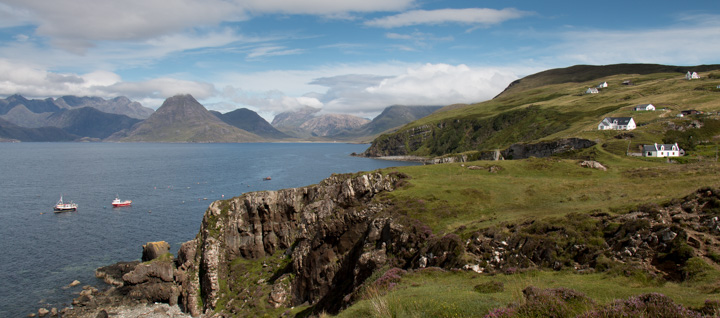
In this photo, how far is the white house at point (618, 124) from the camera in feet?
392

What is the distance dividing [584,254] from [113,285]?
6784cm

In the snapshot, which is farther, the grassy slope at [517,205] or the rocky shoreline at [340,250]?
the rocky shoreline at [340,250]

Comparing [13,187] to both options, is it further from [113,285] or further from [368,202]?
[368,202]

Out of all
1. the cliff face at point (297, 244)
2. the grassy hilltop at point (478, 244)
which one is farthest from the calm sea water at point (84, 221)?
the grassy hilltop at point (478, 244)

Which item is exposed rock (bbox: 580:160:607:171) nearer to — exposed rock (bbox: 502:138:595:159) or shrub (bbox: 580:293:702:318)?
exposed rock (bbox: 502:138:595:159)

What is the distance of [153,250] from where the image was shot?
71375 millimetres

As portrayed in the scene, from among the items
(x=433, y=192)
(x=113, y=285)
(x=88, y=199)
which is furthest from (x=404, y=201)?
(x=88, y=199)

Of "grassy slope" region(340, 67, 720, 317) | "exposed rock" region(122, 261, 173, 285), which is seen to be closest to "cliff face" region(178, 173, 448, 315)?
"exposed rock" region(122, 261, 173, 285)

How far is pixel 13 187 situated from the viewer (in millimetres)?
144500

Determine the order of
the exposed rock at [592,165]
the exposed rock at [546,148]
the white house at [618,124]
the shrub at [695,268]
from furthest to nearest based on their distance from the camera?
the white house at [618,124], the exposed rock at [546,148], the exposed rock at [592,165], the shrub at [695,268]

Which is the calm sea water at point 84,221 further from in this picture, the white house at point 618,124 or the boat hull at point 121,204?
the white house at point 618,124

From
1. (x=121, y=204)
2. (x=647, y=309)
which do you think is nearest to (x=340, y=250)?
(x=647, y=309)

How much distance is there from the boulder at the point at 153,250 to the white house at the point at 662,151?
326 feet

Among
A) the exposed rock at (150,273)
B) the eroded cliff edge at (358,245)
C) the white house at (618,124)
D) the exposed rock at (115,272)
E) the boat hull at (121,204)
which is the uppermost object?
the white house at (618,124)
